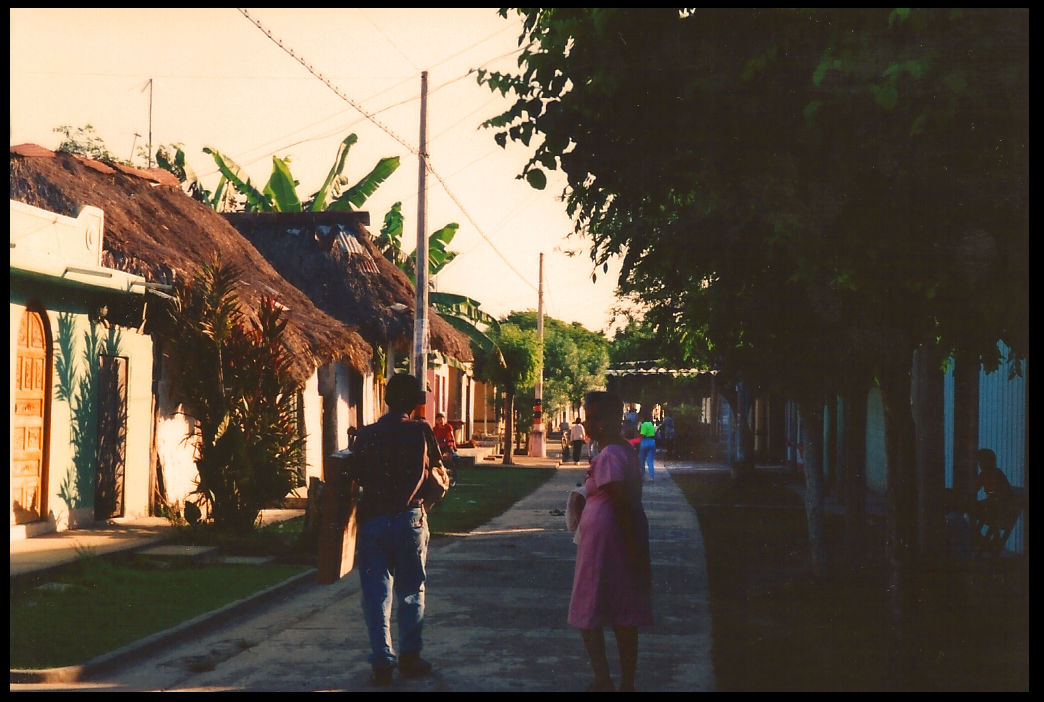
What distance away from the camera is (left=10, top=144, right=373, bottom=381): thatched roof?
1591cm

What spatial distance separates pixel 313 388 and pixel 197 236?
5.07 m

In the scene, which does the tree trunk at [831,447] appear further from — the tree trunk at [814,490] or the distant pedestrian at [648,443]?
the tree trunk at [814,490]

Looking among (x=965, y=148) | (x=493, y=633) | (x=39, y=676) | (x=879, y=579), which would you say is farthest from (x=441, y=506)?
(x=965, y=148)

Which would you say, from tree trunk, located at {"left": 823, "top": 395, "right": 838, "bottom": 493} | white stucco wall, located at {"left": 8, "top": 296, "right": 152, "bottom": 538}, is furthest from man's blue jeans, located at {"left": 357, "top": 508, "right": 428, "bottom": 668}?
tree trunk, located at {"left": 823, "top": 395, "right": 838, "bottom": 493}

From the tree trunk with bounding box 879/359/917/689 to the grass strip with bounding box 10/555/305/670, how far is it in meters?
4.98

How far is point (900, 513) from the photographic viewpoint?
7.35m

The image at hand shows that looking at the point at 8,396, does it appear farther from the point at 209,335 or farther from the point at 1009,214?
the point at 1009,214

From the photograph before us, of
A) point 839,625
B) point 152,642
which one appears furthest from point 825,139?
point 152,642

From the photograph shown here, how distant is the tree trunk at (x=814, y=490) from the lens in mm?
12062

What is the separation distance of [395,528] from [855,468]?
24.9 ft

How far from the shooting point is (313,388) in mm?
23609

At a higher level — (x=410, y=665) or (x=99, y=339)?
(x=99, y=339)

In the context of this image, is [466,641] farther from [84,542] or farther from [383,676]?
[84,542]
